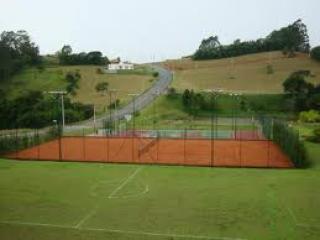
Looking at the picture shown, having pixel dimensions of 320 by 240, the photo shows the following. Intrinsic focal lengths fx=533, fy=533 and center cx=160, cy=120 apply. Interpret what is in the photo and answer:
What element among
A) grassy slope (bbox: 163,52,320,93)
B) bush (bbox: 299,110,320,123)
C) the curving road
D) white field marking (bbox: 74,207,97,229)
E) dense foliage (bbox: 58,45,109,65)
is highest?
dense foliage (bbox: 58,45,109,65)

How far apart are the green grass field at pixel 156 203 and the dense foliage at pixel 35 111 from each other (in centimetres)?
3108

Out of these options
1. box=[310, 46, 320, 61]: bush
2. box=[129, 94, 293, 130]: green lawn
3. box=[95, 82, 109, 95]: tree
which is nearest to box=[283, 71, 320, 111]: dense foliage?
box=[129, 94, 293, 130]: green lawn

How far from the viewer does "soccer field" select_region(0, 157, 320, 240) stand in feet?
59.7

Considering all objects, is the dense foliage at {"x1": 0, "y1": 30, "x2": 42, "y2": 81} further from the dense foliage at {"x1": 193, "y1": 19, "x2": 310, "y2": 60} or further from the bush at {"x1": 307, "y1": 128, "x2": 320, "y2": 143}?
the bush at {"x1": 307, "y1": 128, "x2": 320, "y2": 143}

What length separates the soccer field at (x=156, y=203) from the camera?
18.2 m

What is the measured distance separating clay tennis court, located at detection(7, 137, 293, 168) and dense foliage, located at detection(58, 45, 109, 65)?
6233 cm

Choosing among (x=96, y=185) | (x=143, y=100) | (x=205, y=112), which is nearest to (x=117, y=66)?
(x=143, y=100)

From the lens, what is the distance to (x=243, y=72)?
94188 millimetres

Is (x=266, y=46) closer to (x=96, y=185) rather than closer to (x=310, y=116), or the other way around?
(x=310, y=116)

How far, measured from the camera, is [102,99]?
75312mm

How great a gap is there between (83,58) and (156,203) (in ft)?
281

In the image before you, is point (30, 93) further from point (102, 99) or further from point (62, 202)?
point (62, 202)

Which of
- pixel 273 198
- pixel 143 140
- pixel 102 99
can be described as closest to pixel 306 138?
pixel 143 140

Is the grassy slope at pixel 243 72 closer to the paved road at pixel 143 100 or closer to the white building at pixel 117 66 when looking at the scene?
the paved road at pixel 143 100
